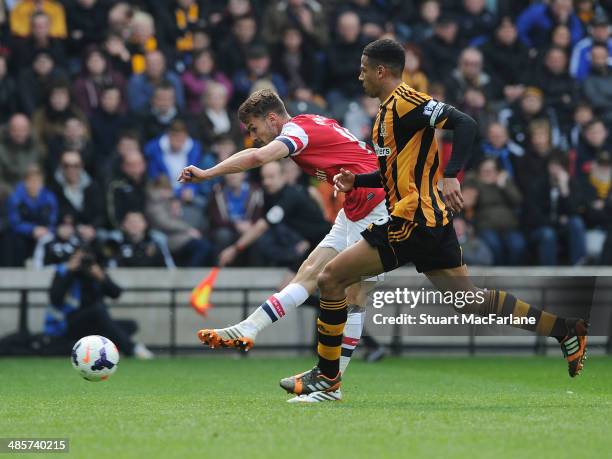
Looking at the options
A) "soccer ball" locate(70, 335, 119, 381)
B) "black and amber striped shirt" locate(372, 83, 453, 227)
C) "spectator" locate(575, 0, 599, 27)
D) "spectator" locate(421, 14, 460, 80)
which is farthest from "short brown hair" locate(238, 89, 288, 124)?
"spectator" locate(575, 0, 599, 27)

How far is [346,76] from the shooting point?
63.5ft

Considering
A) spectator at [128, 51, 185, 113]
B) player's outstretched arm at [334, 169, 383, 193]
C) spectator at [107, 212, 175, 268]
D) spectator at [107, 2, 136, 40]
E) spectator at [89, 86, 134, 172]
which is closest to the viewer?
player's outstretched arm at [334, 169, 383, 193]

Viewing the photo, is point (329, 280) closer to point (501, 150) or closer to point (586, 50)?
point (501, 150)

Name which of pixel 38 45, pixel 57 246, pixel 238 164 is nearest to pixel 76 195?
pixel 57 246

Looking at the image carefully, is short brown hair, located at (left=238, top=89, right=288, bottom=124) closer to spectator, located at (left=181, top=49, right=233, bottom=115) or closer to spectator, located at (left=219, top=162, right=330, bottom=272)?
spectator, located at (left=219, top=162, right=330, bottom=272)

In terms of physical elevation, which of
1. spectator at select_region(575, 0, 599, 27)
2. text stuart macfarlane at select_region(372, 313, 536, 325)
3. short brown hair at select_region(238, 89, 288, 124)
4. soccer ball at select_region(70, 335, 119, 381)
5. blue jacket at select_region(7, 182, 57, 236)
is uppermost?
spectator at select_region(575, 0, 599, 27)

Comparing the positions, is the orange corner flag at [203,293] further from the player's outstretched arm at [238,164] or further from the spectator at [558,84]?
the player's outstretched arm at [238,164]

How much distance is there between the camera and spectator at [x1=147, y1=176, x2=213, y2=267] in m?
16.7

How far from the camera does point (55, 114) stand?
17.0 m

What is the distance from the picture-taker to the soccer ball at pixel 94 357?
9922 mm

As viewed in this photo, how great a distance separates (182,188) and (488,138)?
14.1 ft

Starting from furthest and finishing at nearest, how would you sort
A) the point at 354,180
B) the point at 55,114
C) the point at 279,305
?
the point at 55,114
the point at 279,305
the point at 354,180

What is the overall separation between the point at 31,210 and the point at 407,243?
27.2 feet

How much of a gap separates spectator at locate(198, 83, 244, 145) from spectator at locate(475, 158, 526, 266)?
3.31 metres
